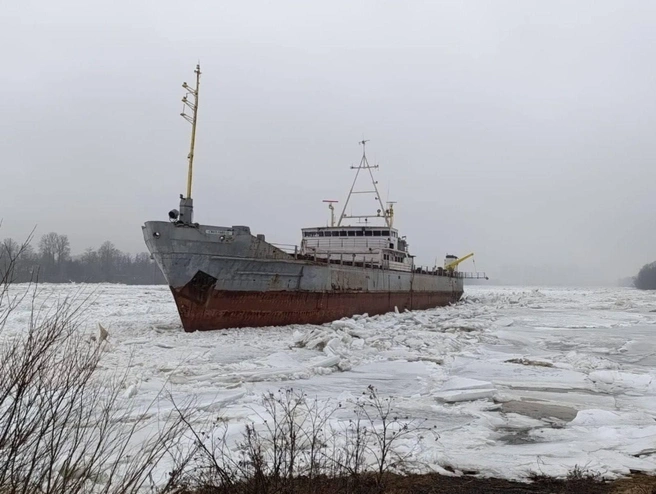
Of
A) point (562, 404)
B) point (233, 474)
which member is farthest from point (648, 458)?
point (233, 474)

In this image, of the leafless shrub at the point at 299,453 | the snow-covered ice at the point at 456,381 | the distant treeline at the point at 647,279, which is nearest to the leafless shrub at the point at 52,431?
the leafless shrub at the point at 299,453

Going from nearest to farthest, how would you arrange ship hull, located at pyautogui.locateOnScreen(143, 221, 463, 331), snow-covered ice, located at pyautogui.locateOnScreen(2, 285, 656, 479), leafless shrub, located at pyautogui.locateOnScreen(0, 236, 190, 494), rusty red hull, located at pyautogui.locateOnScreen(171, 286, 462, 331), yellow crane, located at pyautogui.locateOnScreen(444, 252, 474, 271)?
1. leafless shrub, located at pyautogui.locateOnScreen(0, 236, 190, 494)
2. snow-covered ice, located at pyautogui.locateOnScreen(2, 285, 656, 479)
3. ship hull, located at pyautogui.locateOnScreen(143, 221, 463, 331)
4. rusty red hull, located at pyautogui.locateOnScreen(171, 286, 462, 331)
5. yellow crane, located at pyautogui.locateOnScreen(444, 252, 474, 271)

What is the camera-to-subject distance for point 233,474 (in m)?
3.07

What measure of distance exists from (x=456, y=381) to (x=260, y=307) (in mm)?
7865

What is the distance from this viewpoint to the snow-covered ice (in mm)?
4715

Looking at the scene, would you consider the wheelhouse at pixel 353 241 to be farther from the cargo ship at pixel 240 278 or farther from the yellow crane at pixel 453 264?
the yellow crane at pixel 453 264

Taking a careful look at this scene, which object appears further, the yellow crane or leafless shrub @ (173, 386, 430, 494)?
the yellow crane

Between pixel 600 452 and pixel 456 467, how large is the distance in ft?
5.07

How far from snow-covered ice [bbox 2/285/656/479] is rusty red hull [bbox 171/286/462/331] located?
0.59m

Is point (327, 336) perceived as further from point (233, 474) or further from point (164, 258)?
point (233, 474)

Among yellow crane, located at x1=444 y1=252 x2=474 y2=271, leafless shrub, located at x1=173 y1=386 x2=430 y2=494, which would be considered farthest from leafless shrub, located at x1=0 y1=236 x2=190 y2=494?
yellow crane, located at x1=444 y1=252 x2=474 y2=271

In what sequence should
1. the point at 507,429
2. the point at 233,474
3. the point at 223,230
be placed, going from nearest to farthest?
the point at 233,474, the point at 507,429, the point at 223,230

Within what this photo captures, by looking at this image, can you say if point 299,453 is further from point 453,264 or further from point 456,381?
point 453,264

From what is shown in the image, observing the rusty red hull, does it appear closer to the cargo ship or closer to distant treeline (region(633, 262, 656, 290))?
the cargo ship
